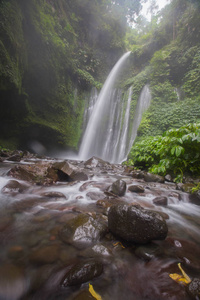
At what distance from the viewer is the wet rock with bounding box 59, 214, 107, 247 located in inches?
55.2

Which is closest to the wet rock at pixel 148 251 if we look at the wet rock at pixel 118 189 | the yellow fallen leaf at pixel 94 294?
the yellow fallen leaf at pixel 94 294

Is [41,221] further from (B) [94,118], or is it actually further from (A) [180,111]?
(B) [94,118]

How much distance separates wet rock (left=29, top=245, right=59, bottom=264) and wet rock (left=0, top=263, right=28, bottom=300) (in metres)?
0.14

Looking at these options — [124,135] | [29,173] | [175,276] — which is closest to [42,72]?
[124,135]

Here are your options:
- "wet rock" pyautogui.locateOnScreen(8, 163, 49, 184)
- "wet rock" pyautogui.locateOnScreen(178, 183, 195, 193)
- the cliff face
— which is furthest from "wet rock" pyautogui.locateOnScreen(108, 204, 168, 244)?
the cliff face

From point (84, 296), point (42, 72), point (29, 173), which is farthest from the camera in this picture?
point (42, 72)

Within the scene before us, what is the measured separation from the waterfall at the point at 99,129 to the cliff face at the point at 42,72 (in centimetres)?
115

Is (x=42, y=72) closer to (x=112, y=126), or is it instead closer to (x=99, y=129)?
(x=99, y=129)

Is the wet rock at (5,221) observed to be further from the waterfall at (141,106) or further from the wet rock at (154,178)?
the waterfall at (141,106)

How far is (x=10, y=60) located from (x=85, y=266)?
9559 millimetres

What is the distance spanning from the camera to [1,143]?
928cm

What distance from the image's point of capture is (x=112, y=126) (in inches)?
578

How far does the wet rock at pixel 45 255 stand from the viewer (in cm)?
114

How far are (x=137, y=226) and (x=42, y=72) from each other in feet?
38.7
